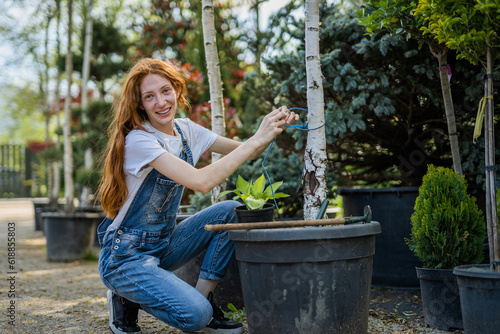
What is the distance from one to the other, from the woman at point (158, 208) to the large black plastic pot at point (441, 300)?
1023 mm

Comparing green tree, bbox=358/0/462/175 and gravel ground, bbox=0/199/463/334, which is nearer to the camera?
green tree, bbox=358/0/462/175

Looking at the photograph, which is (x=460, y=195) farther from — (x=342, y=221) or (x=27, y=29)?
(x=27, y=29)

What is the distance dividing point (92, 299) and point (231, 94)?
3877mm

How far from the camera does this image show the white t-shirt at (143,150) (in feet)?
6.98

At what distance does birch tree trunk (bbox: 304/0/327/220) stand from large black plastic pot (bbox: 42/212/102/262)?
3922 millimetres

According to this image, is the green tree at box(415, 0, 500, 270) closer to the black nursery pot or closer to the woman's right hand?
the woman's right hand

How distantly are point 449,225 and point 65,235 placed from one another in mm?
4461

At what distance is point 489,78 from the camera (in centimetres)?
217

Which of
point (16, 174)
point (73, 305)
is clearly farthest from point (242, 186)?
point (16, 174)

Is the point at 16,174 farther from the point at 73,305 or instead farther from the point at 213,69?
the point at 213,69

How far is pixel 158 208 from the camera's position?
2.28 m

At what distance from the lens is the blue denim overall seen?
6.98 ft

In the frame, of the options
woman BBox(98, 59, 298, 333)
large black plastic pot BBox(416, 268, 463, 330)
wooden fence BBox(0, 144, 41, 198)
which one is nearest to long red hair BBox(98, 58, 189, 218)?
woman BBox(98, 59, 298, 333)

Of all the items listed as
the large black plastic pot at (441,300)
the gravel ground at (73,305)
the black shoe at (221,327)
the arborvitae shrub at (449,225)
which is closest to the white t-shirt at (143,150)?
the black shoe at (221,327)
